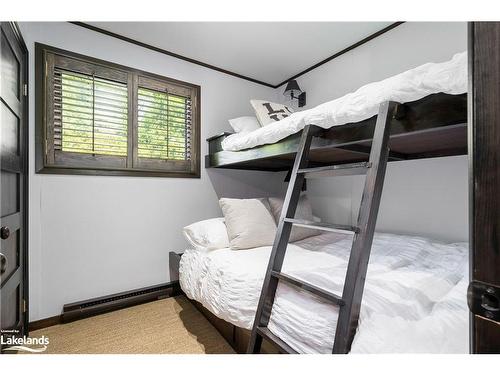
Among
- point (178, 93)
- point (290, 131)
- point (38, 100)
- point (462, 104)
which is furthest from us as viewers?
point (178, 93)

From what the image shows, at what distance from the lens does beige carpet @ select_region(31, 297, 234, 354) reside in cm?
151

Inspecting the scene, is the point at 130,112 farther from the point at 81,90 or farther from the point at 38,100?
the point at 38,100

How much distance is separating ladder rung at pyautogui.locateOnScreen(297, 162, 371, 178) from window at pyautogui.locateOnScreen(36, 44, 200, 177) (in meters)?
1.64

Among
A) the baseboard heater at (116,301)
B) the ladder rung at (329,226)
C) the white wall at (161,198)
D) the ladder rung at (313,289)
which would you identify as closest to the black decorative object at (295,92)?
the white wall at (161,198)

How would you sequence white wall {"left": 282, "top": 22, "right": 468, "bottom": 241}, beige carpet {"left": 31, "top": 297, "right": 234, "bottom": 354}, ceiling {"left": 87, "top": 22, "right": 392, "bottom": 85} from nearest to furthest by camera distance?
beige carpet {"left": 31, "top": 297, "right": 234, "bottom": 354} → white wall {"left": 282, "top": 22, "right": 468, "bottom": 241} → ceiling {"left": 87, "top": 22, "right": 392, "bottom": 85}

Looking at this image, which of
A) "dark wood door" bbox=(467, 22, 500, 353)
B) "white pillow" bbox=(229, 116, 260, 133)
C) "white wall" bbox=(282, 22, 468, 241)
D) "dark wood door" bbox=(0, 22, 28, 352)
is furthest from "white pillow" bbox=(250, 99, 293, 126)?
"dark wood door" bbox=(467, 22, 500, 353)

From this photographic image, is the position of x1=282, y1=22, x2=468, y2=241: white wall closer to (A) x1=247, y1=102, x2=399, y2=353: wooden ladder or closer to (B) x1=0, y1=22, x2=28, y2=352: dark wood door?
(A) x1=247, y1=102, x2=399, y2=353: wooden ladder

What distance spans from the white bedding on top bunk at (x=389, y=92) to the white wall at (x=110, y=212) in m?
1.36

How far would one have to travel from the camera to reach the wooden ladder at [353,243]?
0.83 m

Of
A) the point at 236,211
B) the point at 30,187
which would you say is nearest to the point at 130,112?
the point at 30,187

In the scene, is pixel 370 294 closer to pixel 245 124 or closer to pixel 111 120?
pixel 245 124

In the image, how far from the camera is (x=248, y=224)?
1.82m

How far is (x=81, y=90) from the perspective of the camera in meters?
1.99

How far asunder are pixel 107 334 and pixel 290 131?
1874 mm
